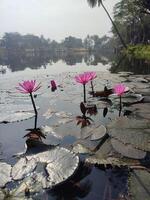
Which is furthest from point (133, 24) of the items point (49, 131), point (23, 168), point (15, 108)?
point (23, 168)

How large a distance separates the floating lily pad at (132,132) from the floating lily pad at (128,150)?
0.14 ft

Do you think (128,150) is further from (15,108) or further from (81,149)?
(15,108)

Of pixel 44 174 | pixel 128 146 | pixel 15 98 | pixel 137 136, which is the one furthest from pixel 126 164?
pixel 15 98

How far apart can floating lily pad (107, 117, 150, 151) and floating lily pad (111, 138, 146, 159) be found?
44 millimetres

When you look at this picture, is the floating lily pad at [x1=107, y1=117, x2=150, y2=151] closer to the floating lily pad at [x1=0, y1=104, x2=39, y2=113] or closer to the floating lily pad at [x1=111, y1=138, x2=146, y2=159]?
the floating lily pad at [x1=111, y1=138, x2=146, y2=159]

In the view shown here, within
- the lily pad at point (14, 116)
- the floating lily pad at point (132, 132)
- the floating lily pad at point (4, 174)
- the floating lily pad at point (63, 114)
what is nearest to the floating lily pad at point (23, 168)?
the floating lily pad at point (4, 174)

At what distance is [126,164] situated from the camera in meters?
2.44

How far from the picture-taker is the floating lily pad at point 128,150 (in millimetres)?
2506

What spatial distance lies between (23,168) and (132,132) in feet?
4.03

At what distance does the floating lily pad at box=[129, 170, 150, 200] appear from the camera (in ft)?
6.05

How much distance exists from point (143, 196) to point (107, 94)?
3380mm

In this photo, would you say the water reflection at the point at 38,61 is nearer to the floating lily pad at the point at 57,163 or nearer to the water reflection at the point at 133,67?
the water reflection at the point at 133,67

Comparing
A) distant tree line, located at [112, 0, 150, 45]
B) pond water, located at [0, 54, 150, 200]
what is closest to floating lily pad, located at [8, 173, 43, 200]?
pond water, located at [0, 54, 150, 200]

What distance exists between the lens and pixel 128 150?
2.61 meters
